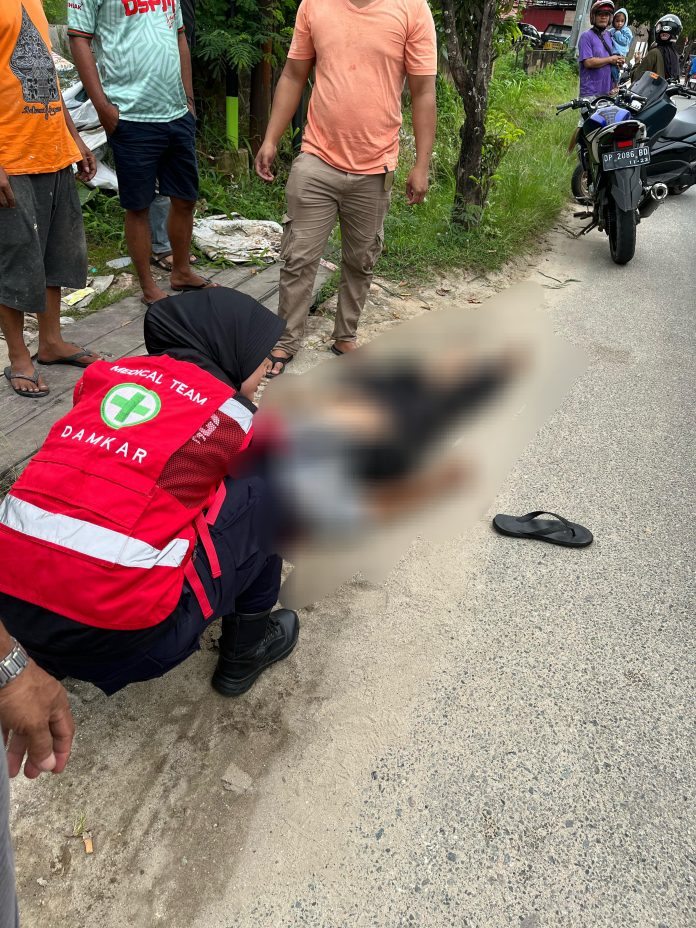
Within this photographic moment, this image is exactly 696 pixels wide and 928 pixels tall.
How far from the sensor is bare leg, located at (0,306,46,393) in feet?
9.34

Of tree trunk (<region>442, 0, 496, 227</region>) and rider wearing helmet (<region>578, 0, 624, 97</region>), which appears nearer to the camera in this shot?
tree trunk (<region>442, 0, 496, 227</region>)

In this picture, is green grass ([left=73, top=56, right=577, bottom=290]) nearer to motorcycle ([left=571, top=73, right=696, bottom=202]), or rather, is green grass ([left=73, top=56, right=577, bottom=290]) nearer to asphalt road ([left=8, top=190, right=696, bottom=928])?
motorcycle ([left=571, top=73, right=696, bottom=202])

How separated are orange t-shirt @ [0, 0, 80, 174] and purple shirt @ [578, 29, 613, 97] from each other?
274 inches

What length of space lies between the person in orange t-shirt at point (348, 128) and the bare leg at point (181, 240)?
55 cm

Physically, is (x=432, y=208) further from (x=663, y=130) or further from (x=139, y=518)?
(x=139, y=518)

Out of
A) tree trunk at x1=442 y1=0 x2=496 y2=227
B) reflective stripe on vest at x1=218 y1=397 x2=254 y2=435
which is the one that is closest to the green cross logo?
reflective stripe on vest at x1=218 y1=397 x2=254 y2=435

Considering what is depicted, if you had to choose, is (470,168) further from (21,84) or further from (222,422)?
(222,422)

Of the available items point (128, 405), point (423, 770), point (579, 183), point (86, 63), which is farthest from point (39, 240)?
point (579, 183)

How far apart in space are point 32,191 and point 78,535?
6.48 feet

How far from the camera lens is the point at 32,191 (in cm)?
273

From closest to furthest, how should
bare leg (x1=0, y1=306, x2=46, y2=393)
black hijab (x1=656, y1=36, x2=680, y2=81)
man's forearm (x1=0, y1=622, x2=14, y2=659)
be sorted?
1. man's forearm (x1=0, y1=622, x2=14, y2=659)
2. bare leg (x1=0, y1=306, x2=46, y2=393)
3. black hijab (x1=656, y1=36, x2=680, y2=81)

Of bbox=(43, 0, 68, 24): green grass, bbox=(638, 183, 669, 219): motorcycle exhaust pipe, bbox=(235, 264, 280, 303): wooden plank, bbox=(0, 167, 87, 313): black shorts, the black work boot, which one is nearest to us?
the black work boot

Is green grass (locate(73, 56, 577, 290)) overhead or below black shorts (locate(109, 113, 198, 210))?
below

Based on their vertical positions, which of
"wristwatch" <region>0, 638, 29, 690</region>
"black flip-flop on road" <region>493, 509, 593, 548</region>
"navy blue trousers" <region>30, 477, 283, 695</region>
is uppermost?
"wristwatch" <region>0, 638, 29, 690</region>
